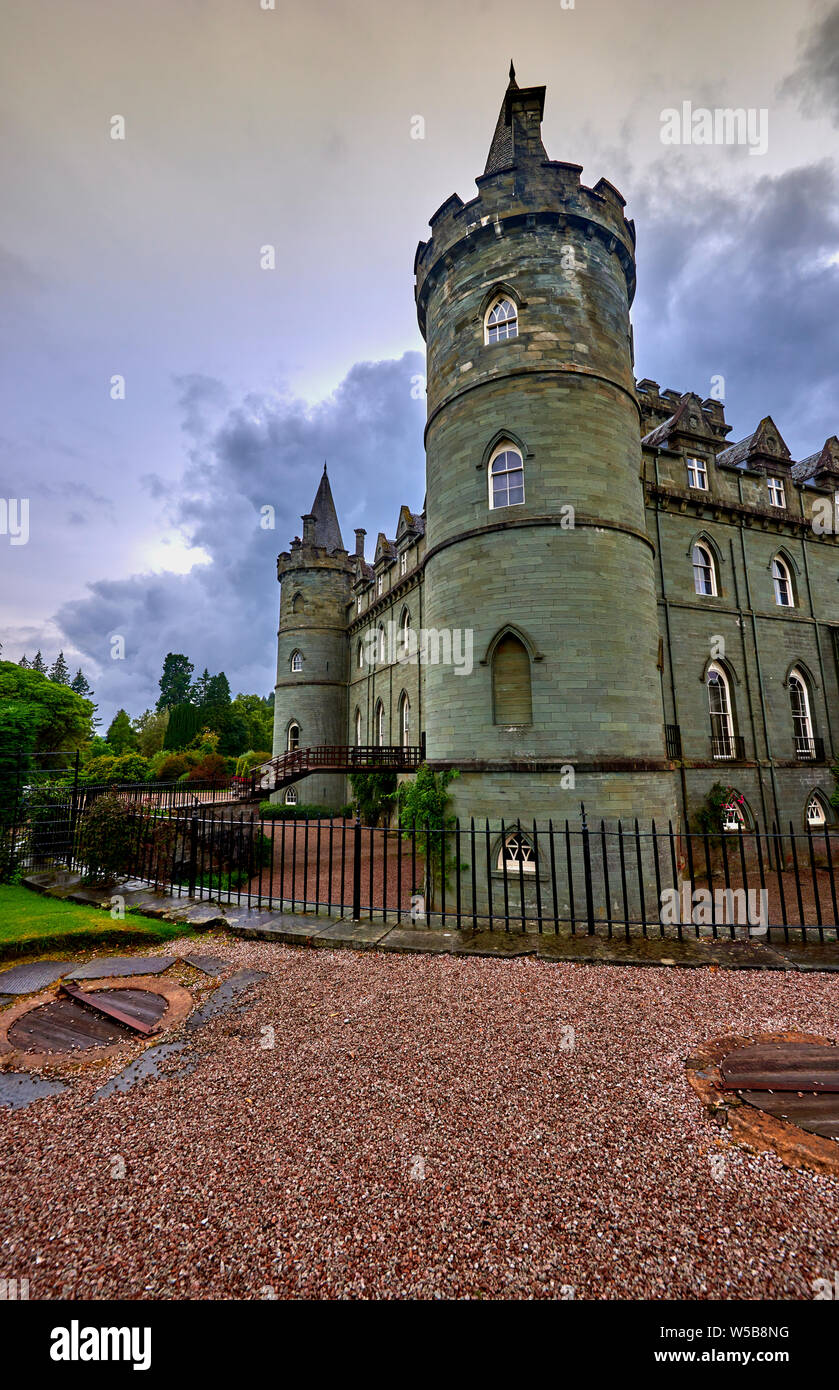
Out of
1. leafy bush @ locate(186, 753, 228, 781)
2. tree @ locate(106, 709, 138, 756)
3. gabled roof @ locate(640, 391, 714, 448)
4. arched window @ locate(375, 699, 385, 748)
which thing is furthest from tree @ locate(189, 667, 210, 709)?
gabled roof @ locate(640, 391, 714, 448)

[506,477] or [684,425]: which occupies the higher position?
[684,425]

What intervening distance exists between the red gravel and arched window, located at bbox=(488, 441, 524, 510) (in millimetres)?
9117

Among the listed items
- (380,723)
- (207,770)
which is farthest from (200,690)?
(380,723)

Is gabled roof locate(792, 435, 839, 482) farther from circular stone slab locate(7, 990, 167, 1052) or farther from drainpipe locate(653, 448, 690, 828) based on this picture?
circular stone slab locate(7, 990, 167, 1052)

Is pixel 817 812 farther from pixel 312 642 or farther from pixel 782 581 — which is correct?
pixel 312 642

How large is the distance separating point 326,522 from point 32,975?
30.3m

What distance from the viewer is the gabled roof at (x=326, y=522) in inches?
1264

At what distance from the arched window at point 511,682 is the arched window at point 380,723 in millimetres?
14977

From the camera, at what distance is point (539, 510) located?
33.4 ft

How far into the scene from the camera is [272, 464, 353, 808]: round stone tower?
29875 millimetres

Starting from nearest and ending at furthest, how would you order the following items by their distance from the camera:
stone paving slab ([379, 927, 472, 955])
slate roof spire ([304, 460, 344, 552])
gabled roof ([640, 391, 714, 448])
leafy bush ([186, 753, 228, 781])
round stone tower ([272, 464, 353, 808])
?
stone paving slab ([379, 927, 472, 955])
gabled roof ([640, 391, 714, 448])
round stone tower ([272, 464, 353, 808])
slate roof spire ([304, 460, 344, 552])
leafy bush ([186, 753, 228, 781])
